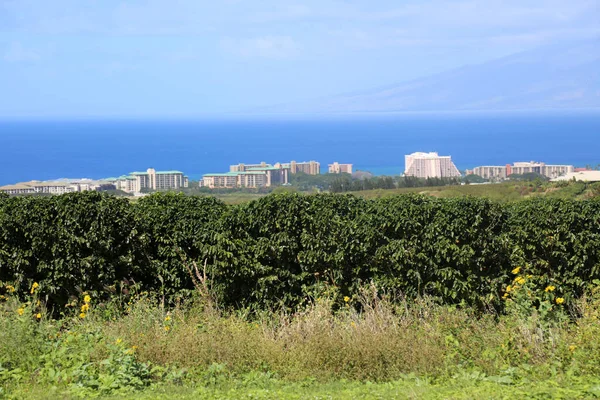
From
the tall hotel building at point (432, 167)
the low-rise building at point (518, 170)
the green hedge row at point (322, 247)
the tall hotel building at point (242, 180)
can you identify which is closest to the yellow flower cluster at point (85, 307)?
the green hedge row at point (322, 247)

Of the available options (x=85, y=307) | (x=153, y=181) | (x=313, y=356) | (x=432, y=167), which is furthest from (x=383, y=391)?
(x=432, y=167)

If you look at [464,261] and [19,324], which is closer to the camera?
[19,324]

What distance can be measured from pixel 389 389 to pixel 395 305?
7.72 ft

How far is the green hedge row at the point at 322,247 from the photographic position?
25.6 ft

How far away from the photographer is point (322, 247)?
7965mm

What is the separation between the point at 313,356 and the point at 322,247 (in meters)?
2.20

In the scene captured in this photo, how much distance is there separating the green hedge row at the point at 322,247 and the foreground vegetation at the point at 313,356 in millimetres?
789

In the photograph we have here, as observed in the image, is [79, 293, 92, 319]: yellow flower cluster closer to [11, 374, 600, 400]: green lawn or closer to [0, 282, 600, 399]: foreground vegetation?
[0, 282, 600, 399]: foreground vegetation

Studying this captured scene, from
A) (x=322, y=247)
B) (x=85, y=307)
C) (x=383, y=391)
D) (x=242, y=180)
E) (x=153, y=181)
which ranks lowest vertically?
(x=383, y=391)

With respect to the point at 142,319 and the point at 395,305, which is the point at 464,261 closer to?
the point at 395,305

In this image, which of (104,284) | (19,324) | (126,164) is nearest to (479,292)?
(104,284)

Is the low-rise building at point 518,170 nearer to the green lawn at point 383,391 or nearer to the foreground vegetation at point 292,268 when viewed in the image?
the foreground vegetation at point 292,268

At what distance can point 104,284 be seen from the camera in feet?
26.5

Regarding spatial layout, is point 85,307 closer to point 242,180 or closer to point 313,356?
point 313,356
